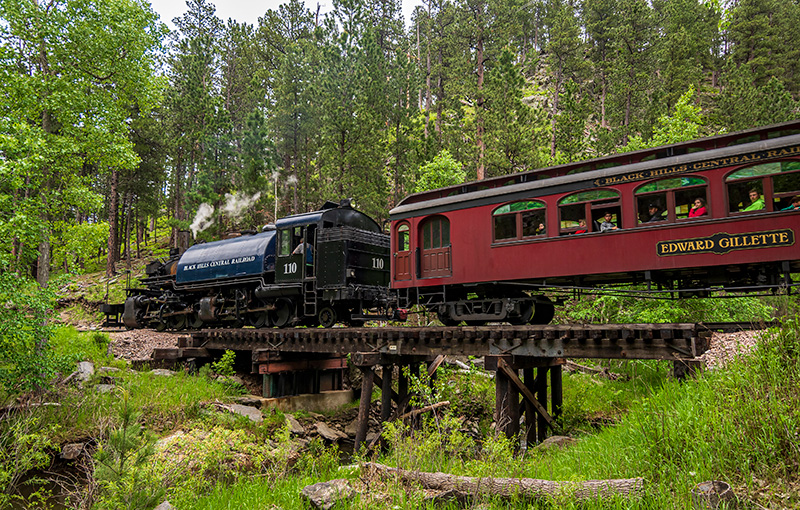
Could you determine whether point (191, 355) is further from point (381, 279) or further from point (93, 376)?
point (381, 279)

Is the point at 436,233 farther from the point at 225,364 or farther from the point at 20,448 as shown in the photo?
the point at 20,448

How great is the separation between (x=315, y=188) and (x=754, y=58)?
35.2 meters

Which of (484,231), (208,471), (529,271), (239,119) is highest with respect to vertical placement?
(239,119)

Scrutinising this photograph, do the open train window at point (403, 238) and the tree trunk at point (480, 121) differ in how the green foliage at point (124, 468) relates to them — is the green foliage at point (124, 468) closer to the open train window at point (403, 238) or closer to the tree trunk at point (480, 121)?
the open train window at point (403, 238)

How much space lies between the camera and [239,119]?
3881 cm

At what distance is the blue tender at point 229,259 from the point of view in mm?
15812

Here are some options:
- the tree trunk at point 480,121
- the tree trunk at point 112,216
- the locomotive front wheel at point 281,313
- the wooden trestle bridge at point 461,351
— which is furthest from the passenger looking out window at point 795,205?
the tree trunk at point 112,216

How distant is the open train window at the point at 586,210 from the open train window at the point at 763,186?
6.08 ft

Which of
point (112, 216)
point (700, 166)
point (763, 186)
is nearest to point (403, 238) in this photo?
point (700, 166)

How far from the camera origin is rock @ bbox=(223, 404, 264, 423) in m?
12.6

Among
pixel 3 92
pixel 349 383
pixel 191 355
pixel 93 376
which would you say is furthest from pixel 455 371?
pixel 3 92

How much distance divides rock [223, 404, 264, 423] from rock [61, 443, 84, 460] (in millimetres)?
3224

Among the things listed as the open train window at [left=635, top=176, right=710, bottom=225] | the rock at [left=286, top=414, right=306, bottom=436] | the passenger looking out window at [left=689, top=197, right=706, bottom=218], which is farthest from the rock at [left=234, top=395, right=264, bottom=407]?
the passenger looking out window at [left=689, top=197, right=706, bottom=218]

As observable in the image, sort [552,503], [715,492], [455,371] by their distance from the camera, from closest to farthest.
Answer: [715,492] → [552,503] → [455,371]
